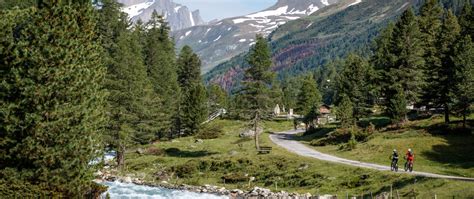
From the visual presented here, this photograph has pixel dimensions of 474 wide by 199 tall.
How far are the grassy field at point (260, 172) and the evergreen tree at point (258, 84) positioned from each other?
561cm

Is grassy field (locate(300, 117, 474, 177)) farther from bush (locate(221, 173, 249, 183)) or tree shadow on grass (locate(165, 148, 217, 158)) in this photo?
tree shadow on grass (locate(165, 148, 217, 158))

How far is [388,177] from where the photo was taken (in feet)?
127

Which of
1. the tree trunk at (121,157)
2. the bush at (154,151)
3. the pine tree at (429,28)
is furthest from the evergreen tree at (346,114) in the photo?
the tree trunk at (121,157)

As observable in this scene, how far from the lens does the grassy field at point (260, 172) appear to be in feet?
119

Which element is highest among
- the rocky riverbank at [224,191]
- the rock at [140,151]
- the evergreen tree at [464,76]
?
the evergreen tree at [464,76]

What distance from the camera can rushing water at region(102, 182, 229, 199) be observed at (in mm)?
41375

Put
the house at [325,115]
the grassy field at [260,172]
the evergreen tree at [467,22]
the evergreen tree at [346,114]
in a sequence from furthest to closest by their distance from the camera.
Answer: the house at [325,115], the evergreen tree at [346,114], the evergreen tree at [467,22], the grassy field at [260,172]

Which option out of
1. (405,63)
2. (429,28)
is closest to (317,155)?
(405,63)

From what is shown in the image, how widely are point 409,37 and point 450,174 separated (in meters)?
31.8

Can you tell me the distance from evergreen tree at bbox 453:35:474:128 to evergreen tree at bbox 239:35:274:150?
23228 millimetres

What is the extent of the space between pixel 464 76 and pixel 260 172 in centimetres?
2540

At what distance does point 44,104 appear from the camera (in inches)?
1094

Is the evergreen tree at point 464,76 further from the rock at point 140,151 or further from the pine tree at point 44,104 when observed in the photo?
the rock at point 140,151

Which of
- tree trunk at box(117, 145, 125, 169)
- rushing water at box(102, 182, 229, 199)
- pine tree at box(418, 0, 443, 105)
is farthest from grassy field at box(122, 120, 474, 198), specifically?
pine tree at box(418, 0, 443, 105)
